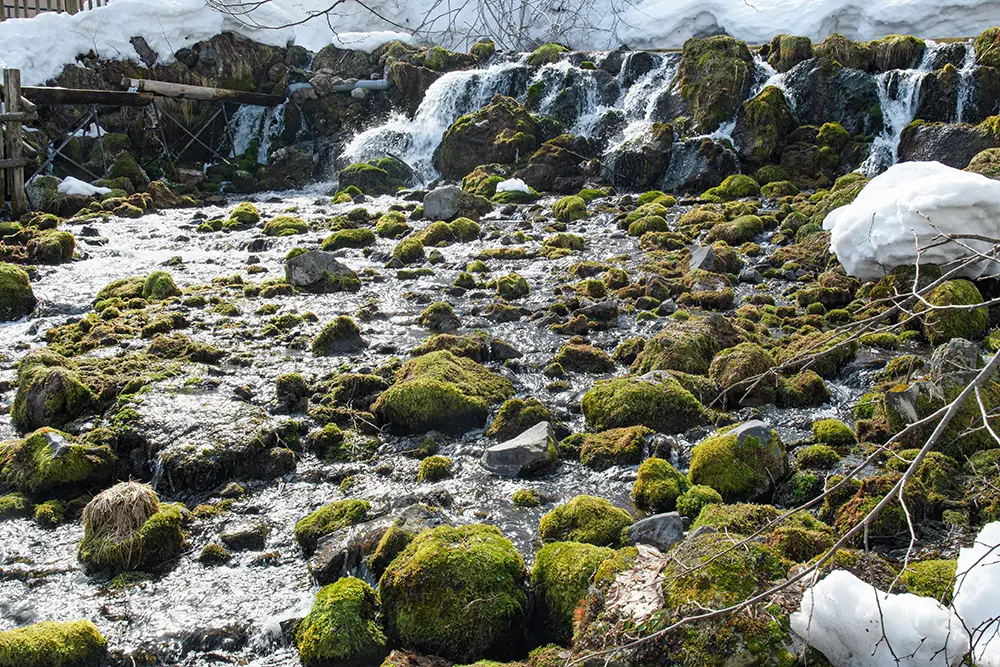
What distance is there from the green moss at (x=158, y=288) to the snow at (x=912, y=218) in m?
10.3

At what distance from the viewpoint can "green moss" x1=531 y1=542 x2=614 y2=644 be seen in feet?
20.8

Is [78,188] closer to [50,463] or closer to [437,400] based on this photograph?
[50,463]

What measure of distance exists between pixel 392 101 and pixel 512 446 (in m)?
21.5

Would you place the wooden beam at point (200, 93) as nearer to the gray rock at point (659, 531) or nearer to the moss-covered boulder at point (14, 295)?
the moss-covered boulder at point (14, 295)

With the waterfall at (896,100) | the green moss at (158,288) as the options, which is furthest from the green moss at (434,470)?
the waterfall at (896,100)

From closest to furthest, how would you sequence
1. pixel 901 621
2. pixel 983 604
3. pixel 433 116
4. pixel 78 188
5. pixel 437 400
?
1. pixel 983 604
2. pixel 901 621
3. pixel 437 400
4. pixel 78 188
5. pixel 433 116

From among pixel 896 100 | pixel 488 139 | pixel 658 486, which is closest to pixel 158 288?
pixel 658 486

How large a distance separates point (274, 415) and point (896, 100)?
17.3 meters

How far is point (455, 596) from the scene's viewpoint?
21.0 ft

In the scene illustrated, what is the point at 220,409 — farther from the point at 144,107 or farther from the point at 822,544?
the point at 144,107

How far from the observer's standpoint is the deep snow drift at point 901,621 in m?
4.56

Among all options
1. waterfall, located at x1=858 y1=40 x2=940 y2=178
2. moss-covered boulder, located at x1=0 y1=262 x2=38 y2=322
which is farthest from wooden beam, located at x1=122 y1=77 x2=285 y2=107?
waterfall, located at x1=858 y1=40 x2=940 y2=178

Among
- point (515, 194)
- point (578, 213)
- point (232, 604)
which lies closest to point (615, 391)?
point (232, 604)

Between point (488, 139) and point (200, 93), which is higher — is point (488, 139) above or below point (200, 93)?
below
